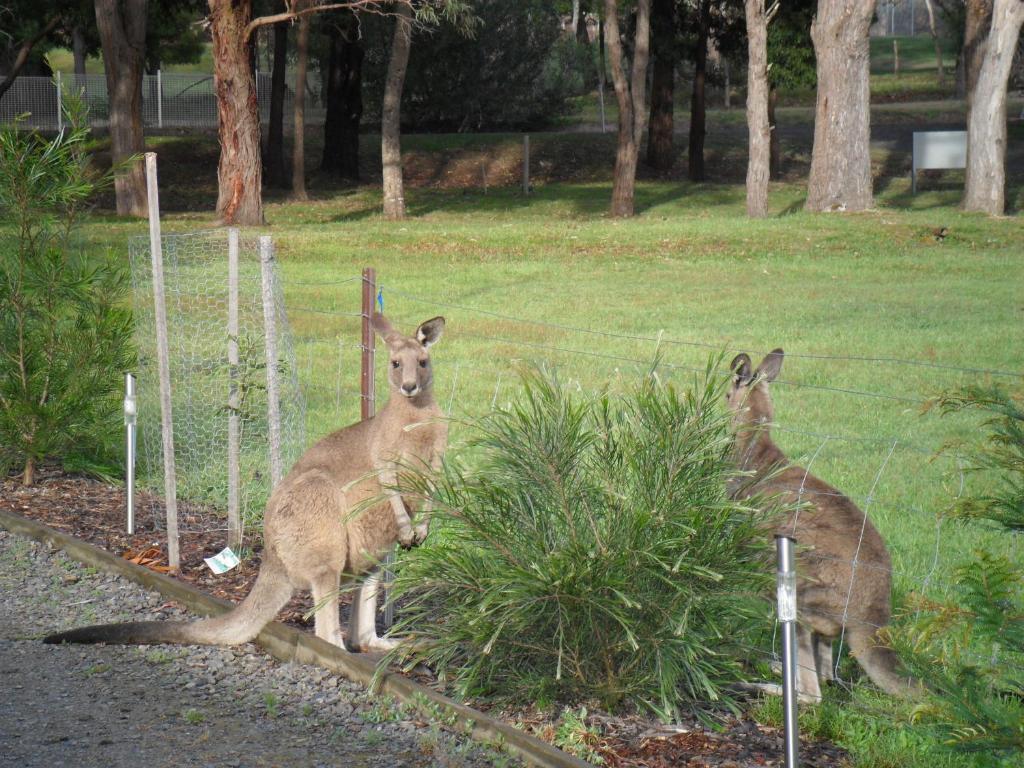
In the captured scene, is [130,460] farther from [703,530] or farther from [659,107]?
[659,107]

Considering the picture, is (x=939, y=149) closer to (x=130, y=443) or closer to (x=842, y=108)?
(x=842, y=108)

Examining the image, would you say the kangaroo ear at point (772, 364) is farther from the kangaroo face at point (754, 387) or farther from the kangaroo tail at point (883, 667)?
the kangaroo tail at point (883, 667)

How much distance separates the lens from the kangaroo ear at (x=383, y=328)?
633 centimetres

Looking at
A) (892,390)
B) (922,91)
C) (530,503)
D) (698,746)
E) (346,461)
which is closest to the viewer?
(698,746)

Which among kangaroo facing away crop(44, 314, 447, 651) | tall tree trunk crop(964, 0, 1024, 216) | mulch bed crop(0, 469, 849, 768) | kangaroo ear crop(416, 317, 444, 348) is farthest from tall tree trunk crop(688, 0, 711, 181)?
kangaroo facing away crop(44, 314, 447, 651)

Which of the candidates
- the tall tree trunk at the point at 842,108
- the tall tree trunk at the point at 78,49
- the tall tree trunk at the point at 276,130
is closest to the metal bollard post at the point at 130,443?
the tall tree trunk at the point at 842,108

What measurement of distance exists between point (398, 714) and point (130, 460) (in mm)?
3651

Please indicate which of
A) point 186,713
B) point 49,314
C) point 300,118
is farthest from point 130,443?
point 300,118

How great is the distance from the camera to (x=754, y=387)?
6059 mm

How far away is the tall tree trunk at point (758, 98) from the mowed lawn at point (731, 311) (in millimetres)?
2480

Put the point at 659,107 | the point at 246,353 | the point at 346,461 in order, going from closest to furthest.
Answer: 1. the point at 346,461
2. the point at 246,353
3. the point at 659,107

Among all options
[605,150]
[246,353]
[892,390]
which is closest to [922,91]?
[605,150]

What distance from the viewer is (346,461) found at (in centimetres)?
620

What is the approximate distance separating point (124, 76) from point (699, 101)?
18.1 meters
